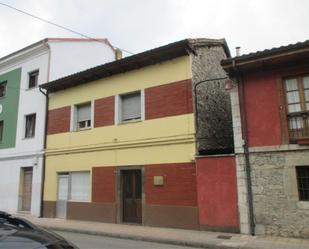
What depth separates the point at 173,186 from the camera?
12.6 m

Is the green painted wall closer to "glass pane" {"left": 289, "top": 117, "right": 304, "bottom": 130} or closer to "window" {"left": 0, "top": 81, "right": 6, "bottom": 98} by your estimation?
"window" {"left": 0, "top": 81, "right": 6, "bottom": 98}

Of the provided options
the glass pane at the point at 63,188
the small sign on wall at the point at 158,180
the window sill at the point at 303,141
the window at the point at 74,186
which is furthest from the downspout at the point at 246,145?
the glass pane at the point at 63,188

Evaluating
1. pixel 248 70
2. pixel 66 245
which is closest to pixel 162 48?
pixel 248 70

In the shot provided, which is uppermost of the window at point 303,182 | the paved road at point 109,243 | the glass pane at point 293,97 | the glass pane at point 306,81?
the glass pane at point 306,81

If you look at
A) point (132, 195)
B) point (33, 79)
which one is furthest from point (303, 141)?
point (33, 79)

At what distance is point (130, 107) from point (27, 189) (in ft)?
26.2

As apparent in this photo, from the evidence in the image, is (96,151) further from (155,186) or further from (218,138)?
(218,138)

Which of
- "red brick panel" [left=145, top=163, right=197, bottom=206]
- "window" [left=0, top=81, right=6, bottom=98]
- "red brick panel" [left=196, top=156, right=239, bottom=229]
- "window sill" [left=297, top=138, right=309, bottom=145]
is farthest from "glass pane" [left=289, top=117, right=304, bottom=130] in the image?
"window" [left=0, top=81, right=6, bottom=98]

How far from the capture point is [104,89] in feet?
51.0

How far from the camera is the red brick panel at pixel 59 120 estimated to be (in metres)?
16.8

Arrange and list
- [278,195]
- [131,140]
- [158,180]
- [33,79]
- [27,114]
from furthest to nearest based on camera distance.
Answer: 1. [33,79]
2. [27,114]
3. [131,140]
4. [158,180]
5. [278,195]

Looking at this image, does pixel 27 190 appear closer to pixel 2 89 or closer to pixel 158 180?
pixel 2 89

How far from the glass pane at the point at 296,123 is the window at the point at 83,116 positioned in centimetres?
901

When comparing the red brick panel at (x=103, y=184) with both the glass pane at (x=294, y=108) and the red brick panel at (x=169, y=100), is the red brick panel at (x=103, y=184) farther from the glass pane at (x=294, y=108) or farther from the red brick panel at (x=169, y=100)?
the glass pane at (x=294, y=108)
